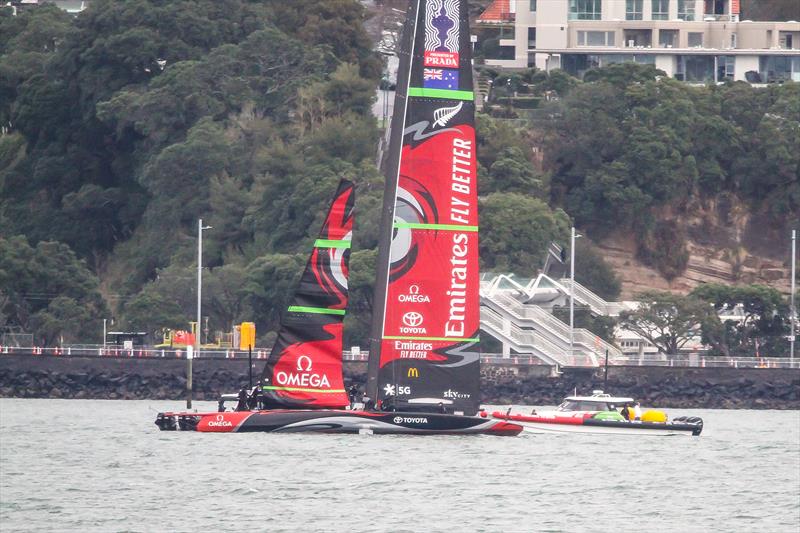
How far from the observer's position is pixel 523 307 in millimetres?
87688

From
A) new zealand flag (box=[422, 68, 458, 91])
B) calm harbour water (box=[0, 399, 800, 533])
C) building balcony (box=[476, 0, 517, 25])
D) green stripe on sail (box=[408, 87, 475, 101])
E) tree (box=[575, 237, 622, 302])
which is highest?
building balcony (box=[476, 0, 517, 25])

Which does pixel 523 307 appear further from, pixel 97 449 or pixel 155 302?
pixel 97 449

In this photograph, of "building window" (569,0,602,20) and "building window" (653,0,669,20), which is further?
"building window" (569,0,602,20)

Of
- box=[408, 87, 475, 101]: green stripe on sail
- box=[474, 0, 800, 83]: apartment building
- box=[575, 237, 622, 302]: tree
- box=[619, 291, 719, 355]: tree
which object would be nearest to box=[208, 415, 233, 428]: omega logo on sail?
box=[408, 87, 475, 101]: green stripe on sail

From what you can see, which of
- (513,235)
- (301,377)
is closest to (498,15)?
(513,235)

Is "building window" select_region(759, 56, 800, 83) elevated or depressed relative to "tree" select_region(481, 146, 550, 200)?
elevated

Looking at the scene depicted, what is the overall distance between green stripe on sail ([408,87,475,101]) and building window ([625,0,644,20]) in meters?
71.9

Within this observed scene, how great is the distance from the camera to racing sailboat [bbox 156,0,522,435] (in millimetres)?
47906

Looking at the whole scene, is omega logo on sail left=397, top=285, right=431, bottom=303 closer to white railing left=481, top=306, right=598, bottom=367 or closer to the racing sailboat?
the racing sailboat

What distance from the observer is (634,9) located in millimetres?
119125

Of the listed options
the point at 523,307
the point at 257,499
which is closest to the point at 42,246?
the point at 523,307

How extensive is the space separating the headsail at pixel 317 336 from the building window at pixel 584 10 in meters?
71.7

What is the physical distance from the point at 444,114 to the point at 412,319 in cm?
498

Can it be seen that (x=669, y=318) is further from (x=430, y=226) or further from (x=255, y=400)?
(x=255, y=400)
